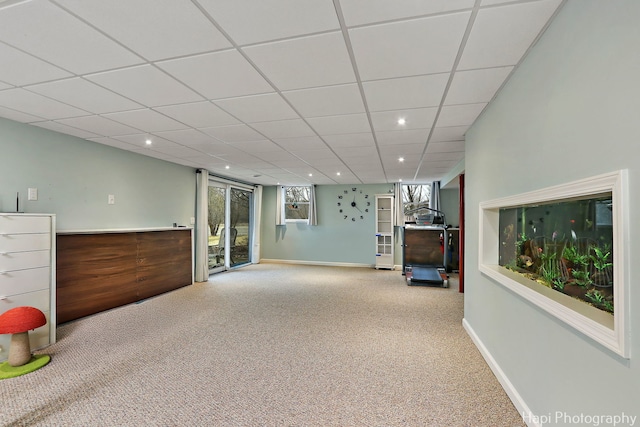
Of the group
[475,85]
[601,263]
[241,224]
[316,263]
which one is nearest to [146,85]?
[475,85]

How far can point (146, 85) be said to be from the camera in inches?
88.5

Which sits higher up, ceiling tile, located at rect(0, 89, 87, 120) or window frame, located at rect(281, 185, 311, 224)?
ceiling tile, located at rect(0, 89, 87, 120)

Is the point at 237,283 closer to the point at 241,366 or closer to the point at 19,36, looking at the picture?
the point at 241,366

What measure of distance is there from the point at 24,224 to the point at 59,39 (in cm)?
205

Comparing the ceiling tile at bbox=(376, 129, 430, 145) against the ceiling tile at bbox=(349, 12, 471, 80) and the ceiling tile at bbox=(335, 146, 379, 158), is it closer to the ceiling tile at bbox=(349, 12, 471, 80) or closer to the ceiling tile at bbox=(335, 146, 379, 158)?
the ceiling tile at bbox=(335, 146, 379, 158)

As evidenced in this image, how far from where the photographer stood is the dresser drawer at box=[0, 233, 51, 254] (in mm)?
2645

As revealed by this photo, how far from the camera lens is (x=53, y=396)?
209 centimetres

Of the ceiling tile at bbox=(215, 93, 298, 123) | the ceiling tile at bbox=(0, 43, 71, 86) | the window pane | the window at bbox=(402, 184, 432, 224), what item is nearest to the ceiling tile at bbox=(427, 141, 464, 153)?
the ceiling tile at bbox=(215, 93, 298, 123)

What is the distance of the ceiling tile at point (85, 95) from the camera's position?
225 centimetres

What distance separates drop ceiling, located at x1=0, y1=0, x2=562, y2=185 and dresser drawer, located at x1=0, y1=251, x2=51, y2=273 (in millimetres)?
1407

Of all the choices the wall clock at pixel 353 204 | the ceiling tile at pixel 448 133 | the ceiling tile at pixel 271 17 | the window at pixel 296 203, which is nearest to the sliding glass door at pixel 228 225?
the window at pixel 296 203

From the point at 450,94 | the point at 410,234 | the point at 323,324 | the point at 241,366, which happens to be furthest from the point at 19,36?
the point at 410,234

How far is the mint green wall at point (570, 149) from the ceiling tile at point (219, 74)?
1797 millimetres

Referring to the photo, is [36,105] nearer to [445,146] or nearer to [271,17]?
[271,17]
